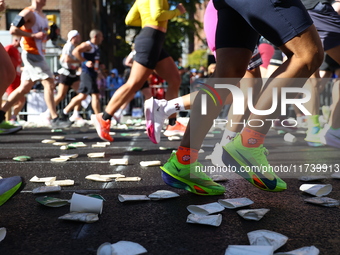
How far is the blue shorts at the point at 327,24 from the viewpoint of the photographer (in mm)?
4090

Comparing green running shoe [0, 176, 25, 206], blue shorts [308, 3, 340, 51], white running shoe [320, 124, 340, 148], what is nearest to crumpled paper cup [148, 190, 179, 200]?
green running shoe [0, 176, 25, 206]

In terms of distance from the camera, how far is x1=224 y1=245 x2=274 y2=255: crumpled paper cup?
147 cm

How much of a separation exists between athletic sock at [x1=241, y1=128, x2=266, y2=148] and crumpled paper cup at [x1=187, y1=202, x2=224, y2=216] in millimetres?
504

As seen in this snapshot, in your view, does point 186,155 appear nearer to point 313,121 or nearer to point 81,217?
point 81,217

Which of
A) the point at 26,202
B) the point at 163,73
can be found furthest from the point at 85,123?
the point at 26,202

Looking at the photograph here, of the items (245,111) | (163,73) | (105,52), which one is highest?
(105,52)

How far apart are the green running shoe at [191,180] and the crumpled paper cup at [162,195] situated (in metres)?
0.06

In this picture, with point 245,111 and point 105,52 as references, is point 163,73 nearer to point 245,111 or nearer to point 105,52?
point 245,111

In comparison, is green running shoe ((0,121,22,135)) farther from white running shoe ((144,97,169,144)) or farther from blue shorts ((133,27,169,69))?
white running shoe ((144,97,169,144))

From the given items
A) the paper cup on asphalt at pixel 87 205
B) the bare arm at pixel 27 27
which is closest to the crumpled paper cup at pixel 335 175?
the paper cup on asphalt at pixel 87 205

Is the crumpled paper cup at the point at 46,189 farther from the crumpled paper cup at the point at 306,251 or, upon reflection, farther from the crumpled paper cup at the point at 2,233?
the crumpled paper cup at the point at 306,251

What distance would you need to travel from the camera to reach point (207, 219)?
187 cm

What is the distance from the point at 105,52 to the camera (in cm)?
3619

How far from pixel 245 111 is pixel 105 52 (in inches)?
1330
